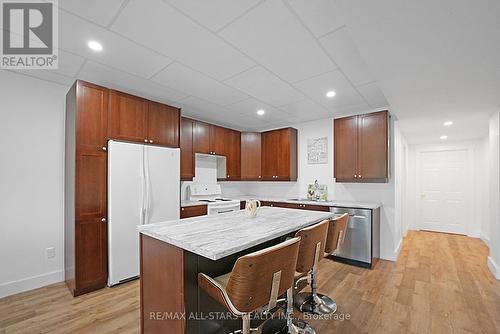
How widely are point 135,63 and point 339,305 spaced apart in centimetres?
338

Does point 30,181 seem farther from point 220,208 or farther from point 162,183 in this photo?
point 220,208

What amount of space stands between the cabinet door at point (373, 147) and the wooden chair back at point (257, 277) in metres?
2.90

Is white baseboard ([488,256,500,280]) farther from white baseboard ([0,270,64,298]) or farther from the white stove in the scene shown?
white baseboard ([0,270,64,298])

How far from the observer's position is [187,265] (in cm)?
150

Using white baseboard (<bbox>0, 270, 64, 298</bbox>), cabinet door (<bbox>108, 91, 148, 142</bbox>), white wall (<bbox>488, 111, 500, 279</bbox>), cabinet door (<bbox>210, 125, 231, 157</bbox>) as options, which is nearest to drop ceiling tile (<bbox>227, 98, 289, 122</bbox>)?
cabinet door (<bbox>210, 125, 231, 157</bbox>)

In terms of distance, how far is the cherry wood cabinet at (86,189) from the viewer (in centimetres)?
259

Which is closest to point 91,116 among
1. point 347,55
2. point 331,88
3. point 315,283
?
point 347,55

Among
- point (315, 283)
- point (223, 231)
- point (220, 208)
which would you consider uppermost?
point (223, 231)

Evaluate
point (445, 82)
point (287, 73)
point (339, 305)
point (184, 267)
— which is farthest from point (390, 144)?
→ point (184, 267)

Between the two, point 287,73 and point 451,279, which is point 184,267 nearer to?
A: point 287,73

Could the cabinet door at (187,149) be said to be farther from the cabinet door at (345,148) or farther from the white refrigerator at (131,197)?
the cabinet door at (345,148)

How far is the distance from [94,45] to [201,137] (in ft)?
7.94

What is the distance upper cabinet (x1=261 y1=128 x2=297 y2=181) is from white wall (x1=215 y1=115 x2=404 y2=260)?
22cm

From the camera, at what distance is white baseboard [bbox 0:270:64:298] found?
8.36 ft
